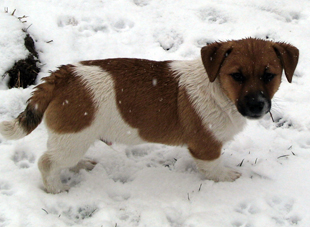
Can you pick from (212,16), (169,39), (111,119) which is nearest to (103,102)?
(111,119)

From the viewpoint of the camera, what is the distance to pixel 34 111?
3275mm

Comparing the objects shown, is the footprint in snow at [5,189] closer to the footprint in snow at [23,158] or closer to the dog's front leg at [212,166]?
the footprint in snow at [23,158]

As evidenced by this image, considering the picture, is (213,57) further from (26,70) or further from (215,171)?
(26,70)

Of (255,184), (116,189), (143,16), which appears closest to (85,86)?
(116,189)

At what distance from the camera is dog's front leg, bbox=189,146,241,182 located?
12.0ft

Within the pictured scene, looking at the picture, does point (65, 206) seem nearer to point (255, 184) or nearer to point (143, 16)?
point (255, 184)

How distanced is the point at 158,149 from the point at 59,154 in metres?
1.50

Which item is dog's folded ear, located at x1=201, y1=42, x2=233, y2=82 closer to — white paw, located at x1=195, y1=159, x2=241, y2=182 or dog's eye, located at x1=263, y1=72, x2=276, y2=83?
dog's eye, located at x1=263, y1=72, x2=276, y2=83

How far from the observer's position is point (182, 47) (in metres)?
5.77

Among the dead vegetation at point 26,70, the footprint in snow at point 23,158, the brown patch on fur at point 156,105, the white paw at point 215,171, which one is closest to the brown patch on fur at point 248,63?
the brown patch on fur at point 156,105

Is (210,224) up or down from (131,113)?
down

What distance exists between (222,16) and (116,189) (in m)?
4.31

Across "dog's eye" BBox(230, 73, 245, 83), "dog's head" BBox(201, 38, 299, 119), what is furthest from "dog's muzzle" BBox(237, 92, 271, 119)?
"dog's eye" BBox(230, 73, 245, 83)

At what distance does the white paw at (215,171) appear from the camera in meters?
3.73
